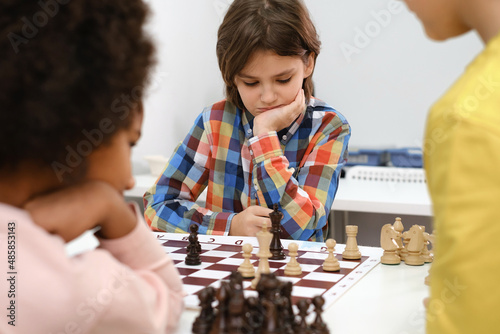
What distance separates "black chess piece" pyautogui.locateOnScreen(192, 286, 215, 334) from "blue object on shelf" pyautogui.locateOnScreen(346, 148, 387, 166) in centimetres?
275

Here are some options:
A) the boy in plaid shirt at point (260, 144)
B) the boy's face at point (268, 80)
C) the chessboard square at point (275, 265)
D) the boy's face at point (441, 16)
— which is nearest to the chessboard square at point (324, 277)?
the chessboard square at point (275, 265)

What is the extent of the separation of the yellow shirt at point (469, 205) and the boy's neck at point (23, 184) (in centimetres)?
53

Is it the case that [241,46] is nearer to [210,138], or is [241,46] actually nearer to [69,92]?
[210,138]

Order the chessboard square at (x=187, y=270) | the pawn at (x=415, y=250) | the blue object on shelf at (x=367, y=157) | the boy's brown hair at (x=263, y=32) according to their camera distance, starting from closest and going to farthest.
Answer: the chessboard square at (x=187, y=270)
the pawn at (x=415, y=250)
the boy's brown hair at (x=263, y=32)
the blue object on shelf at (x=367, y=157)

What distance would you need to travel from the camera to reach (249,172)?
1.90m

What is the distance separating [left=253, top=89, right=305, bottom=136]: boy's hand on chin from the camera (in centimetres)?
179

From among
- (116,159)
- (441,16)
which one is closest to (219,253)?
(116,159)

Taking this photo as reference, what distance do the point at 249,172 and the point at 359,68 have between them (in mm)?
2172

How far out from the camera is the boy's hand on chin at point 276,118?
1.79m

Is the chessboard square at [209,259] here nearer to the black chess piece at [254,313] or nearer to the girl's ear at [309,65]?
the black chess piece at [254,313]

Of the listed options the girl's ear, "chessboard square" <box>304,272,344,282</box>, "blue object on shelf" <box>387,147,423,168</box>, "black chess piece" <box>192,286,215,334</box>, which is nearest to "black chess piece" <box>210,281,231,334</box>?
"black chess piece" <box>192,286,215,334</box>

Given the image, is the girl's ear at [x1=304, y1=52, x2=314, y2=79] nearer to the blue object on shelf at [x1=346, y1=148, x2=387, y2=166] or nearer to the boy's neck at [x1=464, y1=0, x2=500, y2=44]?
the boy's neck at [x1=464, y1=0, x2=500, y2=44]

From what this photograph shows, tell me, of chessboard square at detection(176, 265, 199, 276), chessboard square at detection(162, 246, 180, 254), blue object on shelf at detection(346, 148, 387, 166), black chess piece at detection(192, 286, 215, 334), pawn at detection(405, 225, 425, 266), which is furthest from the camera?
blue object on shelf at detection(346, 148, 387, 166)

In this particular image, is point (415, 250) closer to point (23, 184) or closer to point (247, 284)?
point (247, 284)
